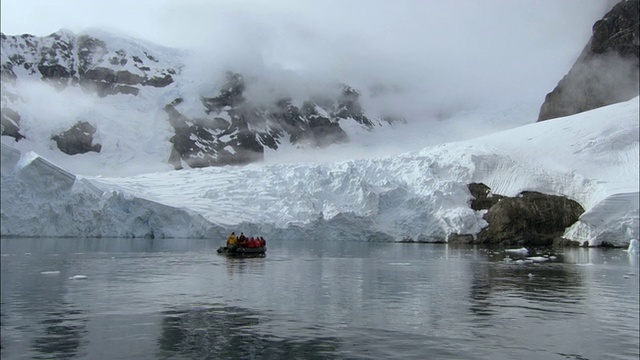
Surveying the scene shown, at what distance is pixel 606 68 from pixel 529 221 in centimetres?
4491

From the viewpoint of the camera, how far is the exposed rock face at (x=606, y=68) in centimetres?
8031

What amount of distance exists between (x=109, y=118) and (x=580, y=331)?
120 m

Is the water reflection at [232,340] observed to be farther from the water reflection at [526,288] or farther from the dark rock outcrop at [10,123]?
the dark rock outcrop at [10,123]

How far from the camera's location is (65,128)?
112 m

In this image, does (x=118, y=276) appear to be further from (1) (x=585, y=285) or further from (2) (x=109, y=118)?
(2) (x=109, y=118)

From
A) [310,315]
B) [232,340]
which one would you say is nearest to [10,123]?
[310,315]

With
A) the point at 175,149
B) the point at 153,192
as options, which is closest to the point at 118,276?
the point at 153,192

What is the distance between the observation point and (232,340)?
9.12 metres

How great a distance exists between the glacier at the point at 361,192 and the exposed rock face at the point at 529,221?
111 centimetres

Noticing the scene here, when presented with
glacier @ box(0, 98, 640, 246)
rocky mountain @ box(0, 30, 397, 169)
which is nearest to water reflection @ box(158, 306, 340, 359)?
glacier @ box(0, 98, 640, 246)

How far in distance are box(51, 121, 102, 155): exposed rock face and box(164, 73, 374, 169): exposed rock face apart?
52.8 feet

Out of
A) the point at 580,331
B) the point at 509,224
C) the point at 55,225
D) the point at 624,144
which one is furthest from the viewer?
the point at 624,144

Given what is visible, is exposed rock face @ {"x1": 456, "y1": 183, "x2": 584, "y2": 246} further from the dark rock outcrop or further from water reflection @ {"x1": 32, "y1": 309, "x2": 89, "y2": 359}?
the dark rock outcrop

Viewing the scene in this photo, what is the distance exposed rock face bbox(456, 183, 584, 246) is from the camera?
51250 mm
